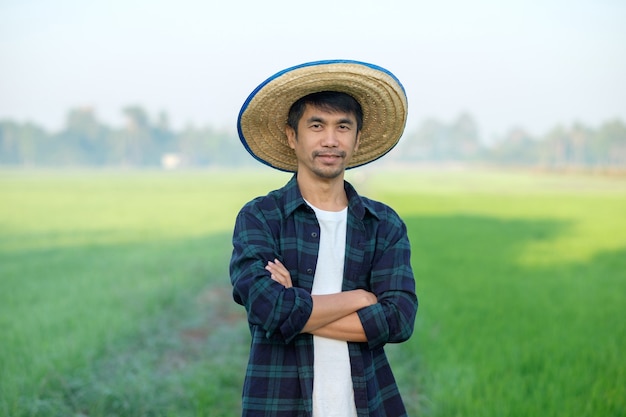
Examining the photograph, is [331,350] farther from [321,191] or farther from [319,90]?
[319,90]

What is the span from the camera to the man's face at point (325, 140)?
2148 millimetres

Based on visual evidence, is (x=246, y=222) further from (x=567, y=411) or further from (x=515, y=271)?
(x=515, y=271)

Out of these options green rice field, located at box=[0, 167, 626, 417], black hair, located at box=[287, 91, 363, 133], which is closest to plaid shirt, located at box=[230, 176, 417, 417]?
black hair, located at box=[287, 91, 363, 133]

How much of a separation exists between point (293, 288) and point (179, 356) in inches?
141

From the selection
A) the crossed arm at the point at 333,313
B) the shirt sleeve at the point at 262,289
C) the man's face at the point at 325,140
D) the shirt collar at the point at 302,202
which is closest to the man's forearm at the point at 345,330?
the crossed arm at the point at 333,313

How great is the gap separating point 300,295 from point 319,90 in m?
0.65

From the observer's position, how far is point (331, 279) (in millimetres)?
2146

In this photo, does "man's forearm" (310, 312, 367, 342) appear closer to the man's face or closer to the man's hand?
the man's hand

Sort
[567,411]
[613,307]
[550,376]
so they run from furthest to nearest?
[613,307], [550,376], [567,411]

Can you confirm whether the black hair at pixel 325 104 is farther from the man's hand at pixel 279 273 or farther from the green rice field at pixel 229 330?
the green rice field at pixel 229 330

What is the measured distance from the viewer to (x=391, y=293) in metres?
2.14

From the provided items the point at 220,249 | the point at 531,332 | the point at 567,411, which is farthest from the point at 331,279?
the point at 220,249

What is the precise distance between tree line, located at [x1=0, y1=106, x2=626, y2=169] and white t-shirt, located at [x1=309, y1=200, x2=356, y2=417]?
86.0m

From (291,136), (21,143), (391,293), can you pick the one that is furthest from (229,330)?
(21,143)
